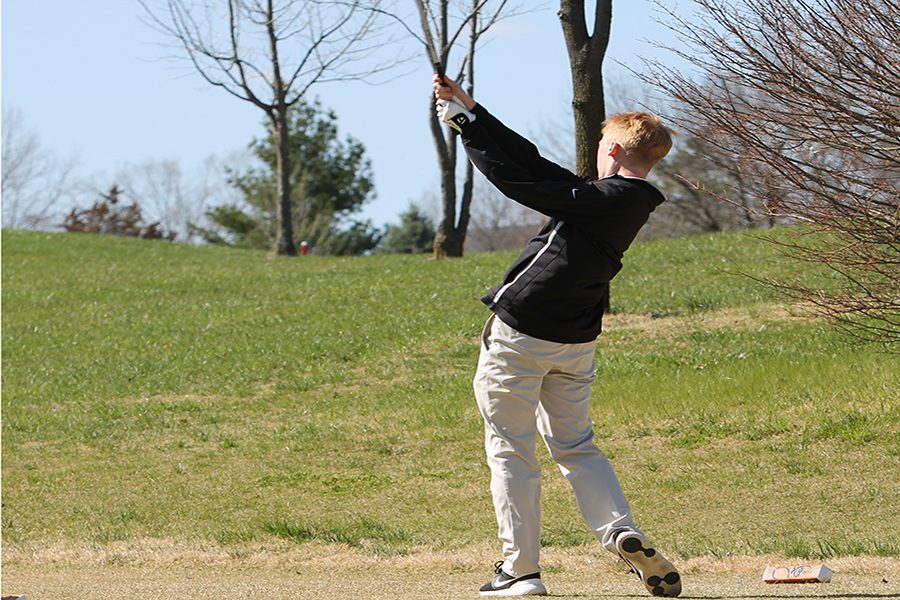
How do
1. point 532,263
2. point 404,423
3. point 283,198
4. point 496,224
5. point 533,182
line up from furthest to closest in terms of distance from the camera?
A: point 496,224, point 283,198, point 404,423, point 532,263, point 533,182

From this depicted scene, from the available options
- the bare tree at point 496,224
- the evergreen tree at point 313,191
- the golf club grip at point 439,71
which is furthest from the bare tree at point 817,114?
the bare tree at point 496,224

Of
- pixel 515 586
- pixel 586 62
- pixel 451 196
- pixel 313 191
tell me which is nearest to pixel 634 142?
pixel 515 586

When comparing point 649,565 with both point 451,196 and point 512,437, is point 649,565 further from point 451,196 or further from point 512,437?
point 451,196

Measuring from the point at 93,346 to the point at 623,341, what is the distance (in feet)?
23.3

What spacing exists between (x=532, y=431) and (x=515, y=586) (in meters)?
0.62

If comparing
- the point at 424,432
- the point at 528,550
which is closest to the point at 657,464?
the point at 424,432

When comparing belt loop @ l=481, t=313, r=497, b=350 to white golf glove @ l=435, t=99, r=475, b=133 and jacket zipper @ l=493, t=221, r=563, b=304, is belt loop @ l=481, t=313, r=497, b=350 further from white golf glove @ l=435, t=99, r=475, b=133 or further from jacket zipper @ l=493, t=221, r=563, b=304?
white golf glove @ l=435, t=99, r=475, b=133

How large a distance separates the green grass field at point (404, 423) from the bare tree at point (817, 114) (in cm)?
187

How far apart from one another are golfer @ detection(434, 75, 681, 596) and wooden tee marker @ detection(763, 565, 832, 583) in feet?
2.22

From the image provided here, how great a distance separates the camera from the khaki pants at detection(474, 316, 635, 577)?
4824 mm

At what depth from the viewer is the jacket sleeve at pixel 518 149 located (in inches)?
187

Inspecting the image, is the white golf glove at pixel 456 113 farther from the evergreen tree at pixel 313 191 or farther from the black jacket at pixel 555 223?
the evergreen tree at pixel 313 191

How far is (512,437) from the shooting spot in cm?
488

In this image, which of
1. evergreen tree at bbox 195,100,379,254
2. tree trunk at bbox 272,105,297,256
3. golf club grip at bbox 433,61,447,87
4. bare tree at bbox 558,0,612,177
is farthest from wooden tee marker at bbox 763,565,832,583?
evergreen tree at bbox 195,100,379,254
